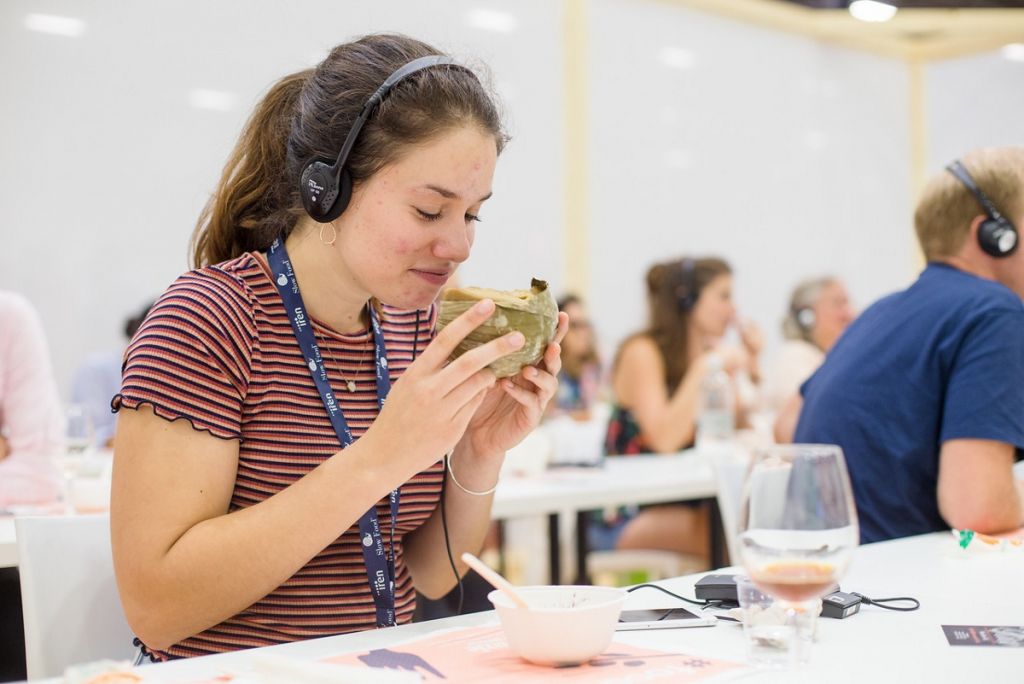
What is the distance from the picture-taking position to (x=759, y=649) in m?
1.10

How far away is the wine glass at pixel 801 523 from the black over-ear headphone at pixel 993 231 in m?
1.33

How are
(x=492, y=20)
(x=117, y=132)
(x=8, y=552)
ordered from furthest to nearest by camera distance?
(x=492, y=20) → (x=117, y=132) → (x=8, y=552)

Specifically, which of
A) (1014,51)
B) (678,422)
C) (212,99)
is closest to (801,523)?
(678,422)

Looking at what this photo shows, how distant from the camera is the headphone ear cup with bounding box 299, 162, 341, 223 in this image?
1415 millimetres

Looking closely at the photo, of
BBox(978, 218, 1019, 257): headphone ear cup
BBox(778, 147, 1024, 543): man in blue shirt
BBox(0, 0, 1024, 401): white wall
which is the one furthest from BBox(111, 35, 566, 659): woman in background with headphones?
BBox(0, 0, 1024, 401): white wall

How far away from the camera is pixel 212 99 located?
17.9 ft

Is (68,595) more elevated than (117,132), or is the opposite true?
(117,132)

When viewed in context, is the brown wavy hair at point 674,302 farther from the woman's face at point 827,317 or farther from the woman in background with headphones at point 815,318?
the woman's face at point 827,317

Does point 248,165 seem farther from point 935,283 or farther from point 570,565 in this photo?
point 570,565

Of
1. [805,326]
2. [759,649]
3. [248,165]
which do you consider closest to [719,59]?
[805,326]

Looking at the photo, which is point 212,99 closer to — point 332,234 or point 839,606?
point 332,234

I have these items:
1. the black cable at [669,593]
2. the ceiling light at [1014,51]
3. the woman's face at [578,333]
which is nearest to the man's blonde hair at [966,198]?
the black cable at [669,593]

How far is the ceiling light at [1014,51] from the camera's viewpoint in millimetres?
8195

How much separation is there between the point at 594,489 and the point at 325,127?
1.58m
